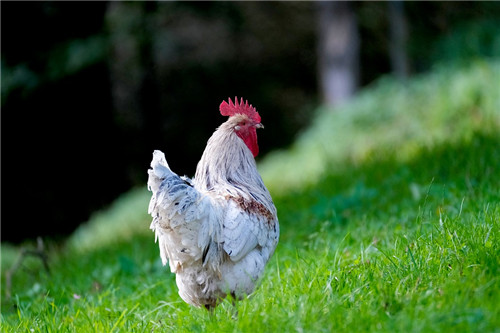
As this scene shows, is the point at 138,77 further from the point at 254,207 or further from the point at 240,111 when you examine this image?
the point at 254,207

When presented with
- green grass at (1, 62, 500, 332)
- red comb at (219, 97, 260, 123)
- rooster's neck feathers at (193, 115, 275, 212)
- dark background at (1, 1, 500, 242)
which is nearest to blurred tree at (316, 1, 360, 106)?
dark background at (1, 1, 500, 242)

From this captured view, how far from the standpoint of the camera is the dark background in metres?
11.8

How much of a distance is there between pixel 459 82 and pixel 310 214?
444 cm

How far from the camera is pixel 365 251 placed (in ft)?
11.9

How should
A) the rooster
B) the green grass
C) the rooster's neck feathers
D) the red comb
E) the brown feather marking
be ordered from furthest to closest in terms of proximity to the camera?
the red comb < the rooster's neck feathers < the brown feather marking < the rooster < the green grass

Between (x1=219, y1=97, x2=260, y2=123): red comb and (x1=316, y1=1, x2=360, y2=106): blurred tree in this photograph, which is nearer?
(x1=219, y1=97, x2=260, y2=123): red comb

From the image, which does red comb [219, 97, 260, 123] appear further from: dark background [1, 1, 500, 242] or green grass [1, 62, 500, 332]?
dark background [1, 1, 500, 242]

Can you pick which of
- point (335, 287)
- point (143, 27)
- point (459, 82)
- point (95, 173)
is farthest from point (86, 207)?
point (335, 287)

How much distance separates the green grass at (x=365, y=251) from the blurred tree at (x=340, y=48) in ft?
10.5

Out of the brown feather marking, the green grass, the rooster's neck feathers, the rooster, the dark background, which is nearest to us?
the green grass

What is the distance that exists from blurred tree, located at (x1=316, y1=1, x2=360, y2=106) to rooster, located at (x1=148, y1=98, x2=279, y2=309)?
10.5 m

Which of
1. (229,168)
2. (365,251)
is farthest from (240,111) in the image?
(365,251)

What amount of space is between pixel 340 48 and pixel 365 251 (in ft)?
34.9

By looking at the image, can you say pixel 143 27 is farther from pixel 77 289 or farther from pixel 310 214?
pixel 77 289
